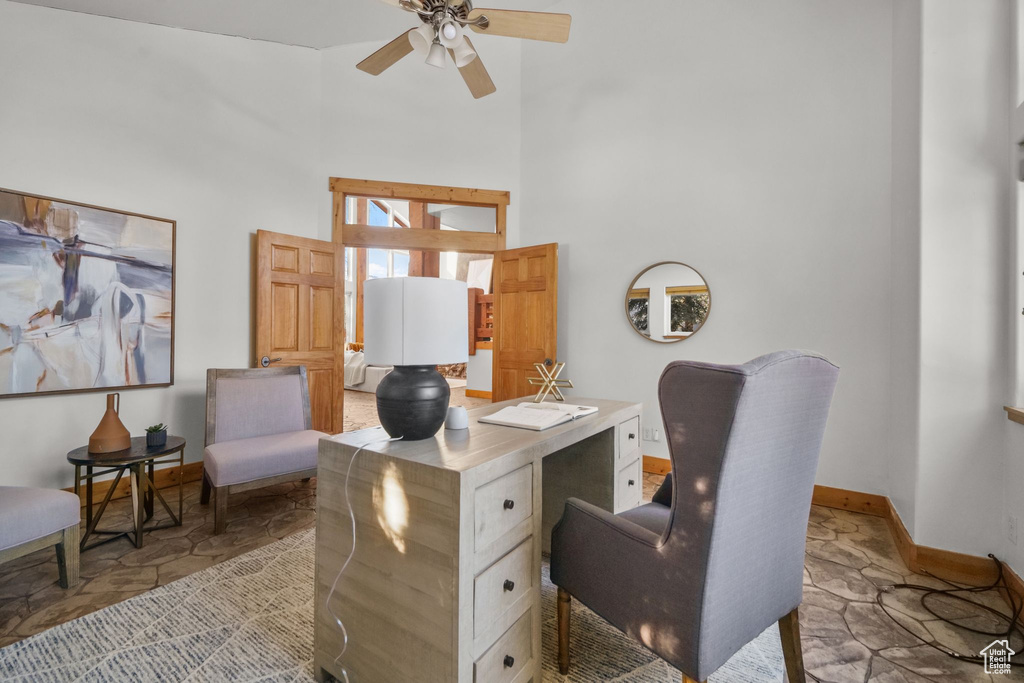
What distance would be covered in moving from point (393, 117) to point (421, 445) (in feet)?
13.6

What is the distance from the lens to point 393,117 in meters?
4.52

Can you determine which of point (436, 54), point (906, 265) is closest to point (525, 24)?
point (436, 54)

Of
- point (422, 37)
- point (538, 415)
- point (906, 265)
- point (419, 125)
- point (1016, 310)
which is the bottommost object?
point (538, 415)

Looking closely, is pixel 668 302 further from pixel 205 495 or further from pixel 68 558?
pixel 68 558

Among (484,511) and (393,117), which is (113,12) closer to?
(393,117)

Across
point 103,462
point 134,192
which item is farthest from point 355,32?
point 103,462

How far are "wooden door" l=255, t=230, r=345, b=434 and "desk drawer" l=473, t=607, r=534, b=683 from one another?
329 centimetres

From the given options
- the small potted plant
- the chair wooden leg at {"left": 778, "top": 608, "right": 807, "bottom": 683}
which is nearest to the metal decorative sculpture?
the chair wooden leg at {"left": 778, "top": 608, "right": 807, "bottom": 683}

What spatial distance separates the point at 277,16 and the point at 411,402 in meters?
3.88

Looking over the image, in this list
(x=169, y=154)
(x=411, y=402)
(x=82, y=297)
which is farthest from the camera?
(x=169, y=154)

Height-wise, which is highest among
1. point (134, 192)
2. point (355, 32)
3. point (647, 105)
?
point (355, 32)

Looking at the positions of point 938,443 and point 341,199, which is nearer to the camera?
point 938,443

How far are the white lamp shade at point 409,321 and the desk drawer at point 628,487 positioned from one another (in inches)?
43.2

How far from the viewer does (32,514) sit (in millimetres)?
1827
